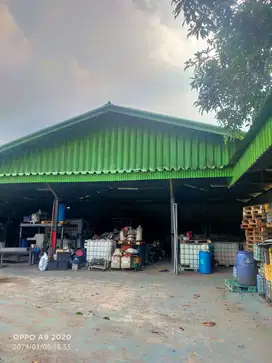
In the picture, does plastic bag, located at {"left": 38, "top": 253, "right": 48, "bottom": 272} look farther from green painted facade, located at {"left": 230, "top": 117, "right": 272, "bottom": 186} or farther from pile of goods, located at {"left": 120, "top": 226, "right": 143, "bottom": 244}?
green painted facade, located at {"left": 230, "top": 117, "right": 272, "bottom": 186}

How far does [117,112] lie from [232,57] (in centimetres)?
676

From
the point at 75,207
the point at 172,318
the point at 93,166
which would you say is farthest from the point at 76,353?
the point at 75,207

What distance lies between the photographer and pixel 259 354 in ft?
12.6

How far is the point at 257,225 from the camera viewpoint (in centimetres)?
869

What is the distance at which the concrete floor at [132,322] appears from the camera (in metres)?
3.84

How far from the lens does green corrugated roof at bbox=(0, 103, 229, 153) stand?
1034 centimetres

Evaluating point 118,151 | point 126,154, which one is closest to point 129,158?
point 126,154

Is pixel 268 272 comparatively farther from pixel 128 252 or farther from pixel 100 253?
pixel 100 253

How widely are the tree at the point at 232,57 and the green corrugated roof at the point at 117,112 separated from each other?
3.76 metres

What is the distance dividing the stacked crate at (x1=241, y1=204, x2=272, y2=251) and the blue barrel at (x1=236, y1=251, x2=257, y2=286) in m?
0.69

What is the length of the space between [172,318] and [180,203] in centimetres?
1470

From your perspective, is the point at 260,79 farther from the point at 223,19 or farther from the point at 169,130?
the point at 169,130
